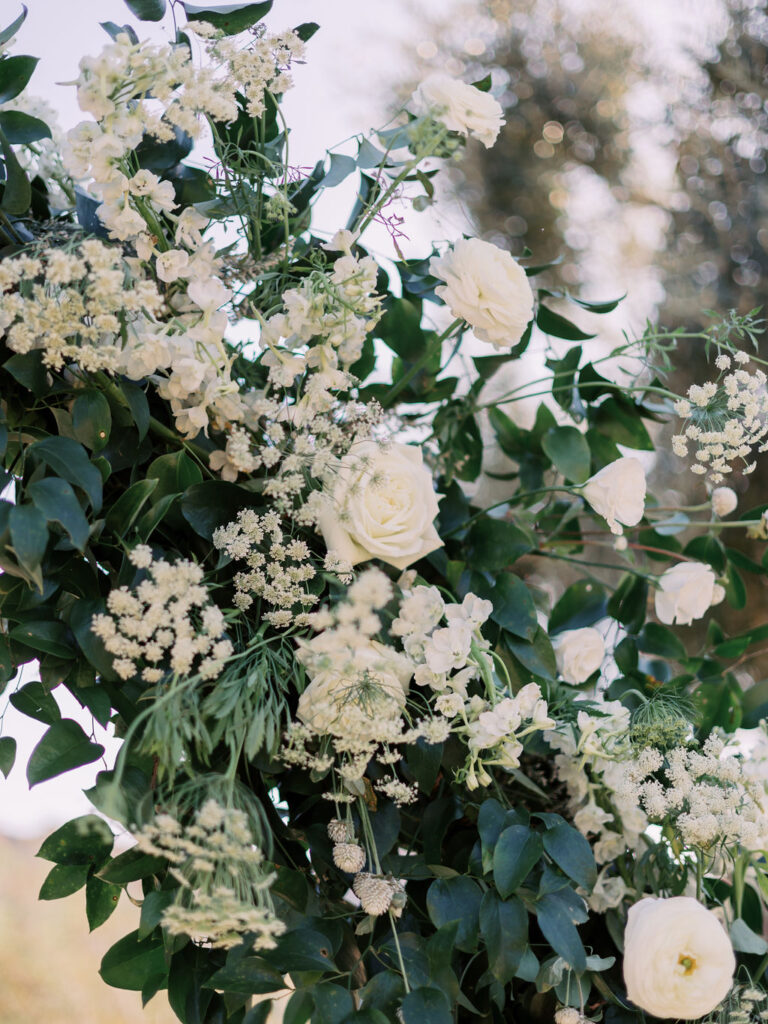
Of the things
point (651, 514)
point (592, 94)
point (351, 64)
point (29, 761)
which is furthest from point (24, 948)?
point (592, 94)

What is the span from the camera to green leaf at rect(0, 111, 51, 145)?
1.39 feet

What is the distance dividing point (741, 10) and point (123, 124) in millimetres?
1082

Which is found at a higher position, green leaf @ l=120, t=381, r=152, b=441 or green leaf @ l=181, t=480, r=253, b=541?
green leaf @ l=120, t=381, r=152, b=441

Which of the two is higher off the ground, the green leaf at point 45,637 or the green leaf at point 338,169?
the green leaf at point 338,169

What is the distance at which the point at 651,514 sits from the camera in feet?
2.35

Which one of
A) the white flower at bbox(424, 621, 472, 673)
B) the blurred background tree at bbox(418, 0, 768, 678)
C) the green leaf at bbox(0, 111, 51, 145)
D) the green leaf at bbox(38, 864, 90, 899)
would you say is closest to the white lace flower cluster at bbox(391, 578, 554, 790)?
the white flower at bbox(424, 621, 472, 673)

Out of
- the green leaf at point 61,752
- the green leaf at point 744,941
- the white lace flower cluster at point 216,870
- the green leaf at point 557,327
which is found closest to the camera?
the white lace flower cluster at point 216,870

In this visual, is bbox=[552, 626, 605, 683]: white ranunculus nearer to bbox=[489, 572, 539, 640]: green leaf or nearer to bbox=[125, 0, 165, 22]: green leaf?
bbox=[489, 572, 539, 640]: green leaf

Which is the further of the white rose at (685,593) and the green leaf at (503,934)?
the white rose at (685,593)

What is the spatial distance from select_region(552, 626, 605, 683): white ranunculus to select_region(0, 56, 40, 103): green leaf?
45 centimetres

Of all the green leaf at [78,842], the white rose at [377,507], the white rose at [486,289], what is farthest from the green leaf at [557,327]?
the green leaf at [78,842]

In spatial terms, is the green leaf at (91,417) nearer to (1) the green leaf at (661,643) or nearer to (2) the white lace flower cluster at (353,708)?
(2) the white lace flower cluster at (353,708)

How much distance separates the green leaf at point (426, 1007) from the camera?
37cm

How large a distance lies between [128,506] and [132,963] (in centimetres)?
24
